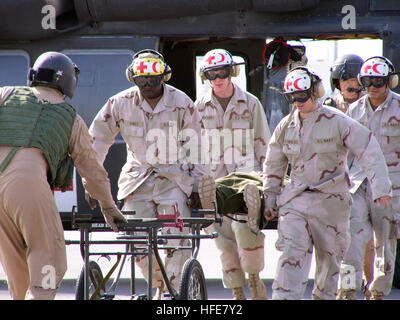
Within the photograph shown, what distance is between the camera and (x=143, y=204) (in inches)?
280

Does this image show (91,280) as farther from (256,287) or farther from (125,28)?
(125,28)

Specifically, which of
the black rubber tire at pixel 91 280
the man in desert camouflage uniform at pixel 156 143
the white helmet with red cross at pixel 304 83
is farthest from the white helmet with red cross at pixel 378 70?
the black rubber tire at pixel 91 280

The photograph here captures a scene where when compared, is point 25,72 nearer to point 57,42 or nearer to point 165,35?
point 57,42

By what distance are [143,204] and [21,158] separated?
78.9 inches

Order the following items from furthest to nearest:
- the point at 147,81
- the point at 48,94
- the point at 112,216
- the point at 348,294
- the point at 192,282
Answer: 1. the point at 348,294
2. the point at 147,81
3. the point at 192,282
4. the point at 112,216
5. the point at 48,94

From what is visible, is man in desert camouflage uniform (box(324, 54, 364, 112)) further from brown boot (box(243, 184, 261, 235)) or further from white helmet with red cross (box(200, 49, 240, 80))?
brown boot (box(243, 184, 261, 235))

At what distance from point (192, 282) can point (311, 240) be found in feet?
3.41

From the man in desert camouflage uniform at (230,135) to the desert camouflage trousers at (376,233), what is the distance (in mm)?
878

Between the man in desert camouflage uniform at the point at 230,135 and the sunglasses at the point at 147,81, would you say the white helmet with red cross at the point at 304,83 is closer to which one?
the sunglasses at the point at 147,81

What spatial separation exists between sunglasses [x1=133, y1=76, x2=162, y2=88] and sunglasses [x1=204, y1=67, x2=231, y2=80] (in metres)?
0.87

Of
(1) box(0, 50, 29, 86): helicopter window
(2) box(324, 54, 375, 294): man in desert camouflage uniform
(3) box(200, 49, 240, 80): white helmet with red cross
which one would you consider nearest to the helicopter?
(1) box(0, 50, 29, 86): helicopter window

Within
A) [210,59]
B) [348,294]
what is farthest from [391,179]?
[210,59]

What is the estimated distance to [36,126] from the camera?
17.4ft

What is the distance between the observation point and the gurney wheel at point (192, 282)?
582 centimetres
